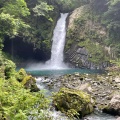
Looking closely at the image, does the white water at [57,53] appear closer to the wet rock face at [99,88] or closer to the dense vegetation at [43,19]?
the dense vegetation at [43,19]

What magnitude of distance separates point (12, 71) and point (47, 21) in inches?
803

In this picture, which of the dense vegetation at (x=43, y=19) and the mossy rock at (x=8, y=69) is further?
the dense vegetation at (x=43, y=19)

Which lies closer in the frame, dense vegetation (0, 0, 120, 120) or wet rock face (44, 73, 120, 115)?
wet rock face (44, 73, 120, 115)

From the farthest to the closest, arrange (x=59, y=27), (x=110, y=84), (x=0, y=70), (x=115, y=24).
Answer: (x=59, y=27), (x=115, y=24), (x=110, y=84), (x=0, y=70)

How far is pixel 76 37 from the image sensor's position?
34.5 m

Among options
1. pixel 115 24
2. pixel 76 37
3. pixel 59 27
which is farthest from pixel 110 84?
pixel 59 27

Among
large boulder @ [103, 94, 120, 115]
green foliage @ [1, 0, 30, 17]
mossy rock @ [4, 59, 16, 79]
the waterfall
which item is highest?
green foliage @ [1, 0, 30, 17]

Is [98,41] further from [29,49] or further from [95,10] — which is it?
[29,49]

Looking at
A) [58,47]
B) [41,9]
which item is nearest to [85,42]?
[58,47]

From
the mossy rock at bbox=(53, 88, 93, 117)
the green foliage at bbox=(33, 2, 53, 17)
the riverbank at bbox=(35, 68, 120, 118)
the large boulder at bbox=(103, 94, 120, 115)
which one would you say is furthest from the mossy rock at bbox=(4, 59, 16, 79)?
the green foliage at bbox=(33, 2, 53, 17)

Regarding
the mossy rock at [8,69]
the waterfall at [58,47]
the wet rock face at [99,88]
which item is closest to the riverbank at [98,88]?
the wet rock face at [99,88]

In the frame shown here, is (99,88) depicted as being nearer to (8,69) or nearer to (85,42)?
(8,69)

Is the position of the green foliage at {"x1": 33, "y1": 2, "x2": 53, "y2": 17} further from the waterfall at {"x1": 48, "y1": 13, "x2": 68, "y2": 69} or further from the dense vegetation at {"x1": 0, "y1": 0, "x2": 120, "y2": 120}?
the waterfall at {"x1": 48, "y1": 13, "x2": 68, "y2": 69}

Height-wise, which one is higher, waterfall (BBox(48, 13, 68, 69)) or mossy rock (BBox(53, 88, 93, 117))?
waterfall (BBox(48, 13, 68, 69))
